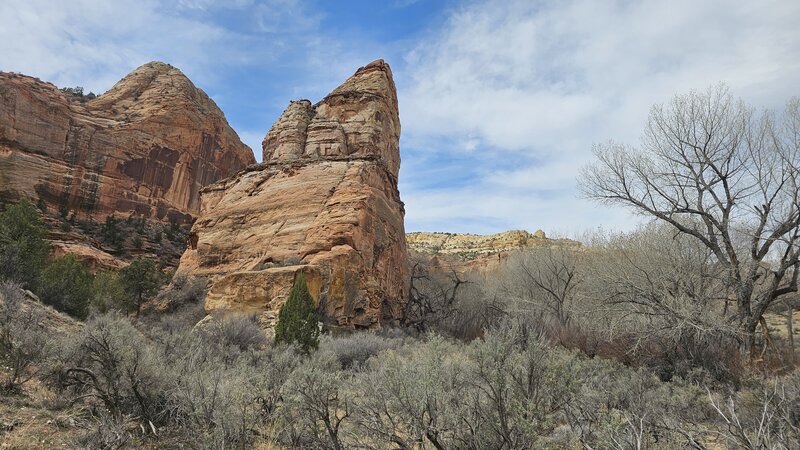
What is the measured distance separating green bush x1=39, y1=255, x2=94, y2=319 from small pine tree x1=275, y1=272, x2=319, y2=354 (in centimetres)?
946

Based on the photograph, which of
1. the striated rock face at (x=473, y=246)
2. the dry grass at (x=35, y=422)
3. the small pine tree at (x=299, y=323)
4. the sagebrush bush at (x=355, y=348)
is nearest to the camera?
the dry grass at (x=35, y=422)

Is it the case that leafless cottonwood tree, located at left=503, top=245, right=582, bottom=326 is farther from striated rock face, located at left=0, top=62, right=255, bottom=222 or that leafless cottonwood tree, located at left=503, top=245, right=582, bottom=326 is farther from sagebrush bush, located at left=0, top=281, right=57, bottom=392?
striated rock face, located at left=0, top=62, right=255, bottom=222

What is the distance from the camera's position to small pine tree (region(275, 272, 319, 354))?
36.6 feet

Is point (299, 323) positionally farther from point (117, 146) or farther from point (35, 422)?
point (117, 146)

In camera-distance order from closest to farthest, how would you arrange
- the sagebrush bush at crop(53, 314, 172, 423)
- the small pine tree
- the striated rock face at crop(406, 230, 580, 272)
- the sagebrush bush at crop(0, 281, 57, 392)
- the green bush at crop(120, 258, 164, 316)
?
the sagebrush bush at crop(53, 314, 172, 423) < the sagebrush bush at crop(0, 281, 57, 392) < the small pine tree < the green bush at crop(120, 258, 164, 316) < the striated rock face at crop(406, 230, 580, 272)

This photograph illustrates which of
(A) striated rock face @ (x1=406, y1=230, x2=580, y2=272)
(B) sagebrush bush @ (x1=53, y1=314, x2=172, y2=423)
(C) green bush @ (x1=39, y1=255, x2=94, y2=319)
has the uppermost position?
(A) striated rock face @ (x1=406, y1=230, x2=580, y2=272)

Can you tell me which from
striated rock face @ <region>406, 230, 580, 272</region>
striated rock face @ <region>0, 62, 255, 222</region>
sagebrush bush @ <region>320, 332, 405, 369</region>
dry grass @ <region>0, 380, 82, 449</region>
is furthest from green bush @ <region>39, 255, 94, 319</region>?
striated rock face @ <region>406, 230, 580, 272</region>

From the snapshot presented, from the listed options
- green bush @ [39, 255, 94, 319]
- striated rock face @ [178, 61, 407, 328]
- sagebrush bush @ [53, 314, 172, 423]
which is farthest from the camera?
green bush @ [39, 255, 94, 319]

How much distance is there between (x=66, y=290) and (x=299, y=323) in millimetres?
11522

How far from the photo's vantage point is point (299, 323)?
38.1ft

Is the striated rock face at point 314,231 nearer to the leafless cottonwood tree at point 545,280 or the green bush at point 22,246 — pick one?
the green bush at point 22,246

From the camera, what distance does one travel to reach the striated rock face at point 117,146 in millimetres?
42094

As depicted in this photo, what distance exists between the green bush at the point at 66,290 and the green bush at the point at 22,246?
44 cm

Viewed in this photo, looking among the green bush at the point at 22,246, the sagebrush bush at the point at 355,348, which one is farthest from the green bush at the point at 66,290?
the sagebrush bush at the point at 355,348
